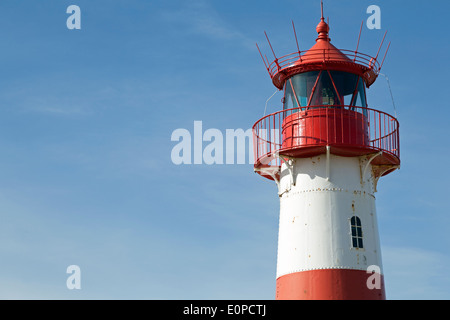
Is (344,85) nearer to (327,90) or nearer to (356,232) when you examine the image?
(327,90)

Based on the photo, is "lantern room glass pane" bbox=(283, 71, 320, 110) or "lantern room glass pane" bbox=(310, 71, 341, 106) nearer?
"lantern room glass pane" bbox=(310, 71, 341, 106)

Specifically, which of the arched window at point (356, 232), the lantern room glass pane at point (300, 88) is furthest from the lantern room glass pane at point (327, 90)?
the arched window at point (356, 232)

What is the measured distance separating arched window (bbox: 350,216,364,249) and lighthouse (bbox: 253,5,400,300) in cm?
3

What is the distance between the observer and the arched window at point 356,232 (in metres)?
32.1

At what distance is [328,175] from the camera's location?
32.5 metres

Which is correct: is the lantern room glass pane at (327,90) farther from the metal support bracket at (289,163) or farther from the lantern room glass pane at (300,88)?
the metal support bracket at (289,163)

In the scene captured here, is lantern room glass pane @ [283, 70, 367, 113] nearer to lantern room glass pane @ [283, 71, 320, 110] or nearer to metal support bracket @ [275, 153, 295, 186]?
lantern room glass pane @ [283, 71, 320, 110]

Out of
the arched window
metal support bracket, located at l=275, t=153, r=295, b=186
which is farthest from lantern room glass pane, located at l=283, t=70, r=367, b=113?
the arched window

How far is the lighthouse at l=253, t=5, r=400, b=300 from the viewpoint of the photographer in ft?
104

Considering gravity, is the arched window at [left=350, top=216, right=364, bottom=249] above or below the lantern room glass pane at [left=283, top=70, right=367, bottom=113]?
below

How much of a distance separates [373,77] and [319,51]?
88.6 inches

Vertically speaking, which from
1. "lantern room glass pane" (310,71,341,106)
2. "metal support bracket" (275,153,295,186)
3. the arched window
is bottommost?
the arched window
